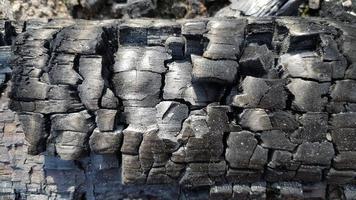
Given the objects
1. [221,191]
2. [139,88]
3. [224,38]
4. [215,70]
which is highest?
[224,38]

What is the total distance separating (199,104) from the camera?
231 centimetres

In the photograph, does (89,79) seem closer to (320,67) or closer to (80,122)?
(80,122)

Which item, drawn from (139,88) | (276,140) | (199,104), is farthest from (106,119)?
(276,140)

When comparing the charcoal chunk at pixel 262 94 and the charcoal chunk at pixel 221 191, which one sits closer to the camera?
the charcoal chunk at pixel 262 94

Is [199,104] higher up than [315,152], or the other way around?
[199,104]

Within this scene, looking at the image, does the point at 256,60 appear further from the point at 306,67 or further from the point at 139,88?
the point at 139,88

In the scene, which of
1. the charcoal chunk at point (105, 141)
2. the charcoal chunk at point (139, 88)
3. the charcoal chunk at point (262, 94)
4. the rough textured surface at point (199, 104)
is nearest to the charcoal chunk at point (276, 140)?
the rough textured surface at point (199, 104)

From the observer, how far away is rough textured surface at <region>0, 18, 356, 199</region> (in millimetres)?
2229

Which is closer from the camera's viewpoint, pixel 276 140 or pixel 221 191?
pixel 276 140

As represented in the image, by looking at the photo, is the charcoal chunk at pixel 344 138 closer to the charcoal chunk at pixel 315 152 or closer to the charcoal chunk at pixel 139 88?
the charcoal chunk at pixel 315 152

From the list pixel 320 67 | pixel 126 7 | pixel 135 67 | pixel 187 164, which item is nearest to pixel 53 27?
pixel 135 67

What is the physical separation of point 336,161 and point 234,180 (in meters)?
0.56

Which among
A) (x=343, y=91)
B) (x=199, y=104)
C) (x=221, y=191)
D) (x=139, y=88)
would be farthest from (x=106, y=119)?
(x=343, y=91)

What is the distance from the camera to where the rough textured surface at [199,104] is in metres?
2.23
